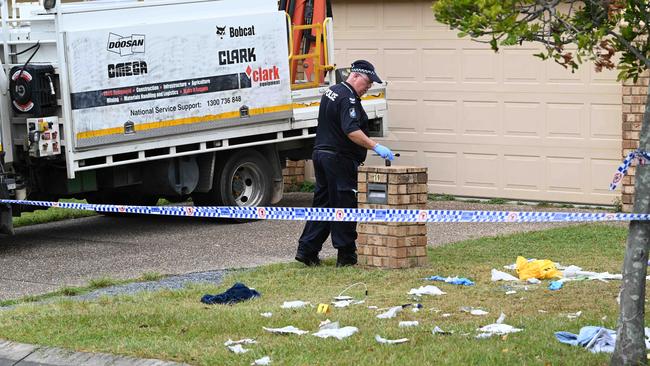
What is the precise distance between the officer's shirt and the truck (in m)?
3.19

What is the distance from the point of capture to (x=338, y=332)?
8.20 m

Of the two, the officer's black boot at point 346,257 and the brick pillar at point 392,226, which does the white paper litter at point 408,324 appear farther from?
the officer's black boot at point 346,257

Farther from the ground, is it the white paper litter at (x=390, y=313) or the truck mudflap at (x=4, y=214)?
the truck mudflap at (x=4, y=214)

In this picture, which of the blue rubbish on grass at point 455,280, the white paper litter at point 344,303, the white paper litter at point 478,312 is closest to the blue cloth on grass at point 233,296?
the white paper litter at point 344,303

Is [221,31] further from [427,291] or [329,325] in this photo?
[329,325]

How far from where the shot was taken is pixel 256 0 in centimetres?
1530

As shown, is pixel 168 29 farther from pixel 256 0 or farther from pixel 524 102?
pixel 524 102

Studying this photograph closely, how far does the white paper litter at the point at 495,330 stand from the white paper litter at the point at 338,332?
805 mm

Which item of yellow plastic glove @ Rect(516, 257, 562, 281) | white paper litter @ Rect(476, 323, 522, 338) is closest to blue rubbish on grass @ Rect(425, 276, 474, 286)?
yellow plastic glove @ Rect(516, 257, 562, 281)

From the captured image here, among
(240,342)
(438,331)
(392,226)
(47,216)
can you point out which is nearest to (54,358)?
(240,342)

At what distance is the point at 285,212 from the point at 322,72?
590cm

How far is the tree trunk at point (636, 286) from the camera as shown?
6.89m

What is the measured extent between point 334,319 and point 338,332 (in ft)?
1.67

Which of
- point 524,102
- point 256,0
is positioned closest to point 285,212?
point 256,0
